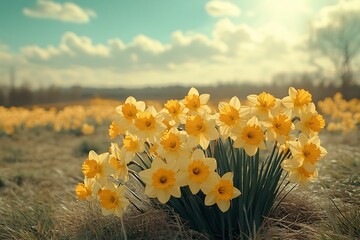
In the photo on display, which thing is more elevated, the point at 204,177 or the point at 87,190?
the point at 204,177

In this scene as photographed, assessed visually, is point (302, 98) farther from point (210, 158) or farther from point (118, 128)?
point (118, 128)

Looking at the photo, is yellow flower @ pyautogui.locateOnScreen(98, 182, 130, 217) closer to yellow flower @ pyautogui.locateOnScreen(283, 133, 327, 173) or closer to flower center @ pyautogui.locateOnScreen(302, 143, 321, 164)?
yellow flower @ pyautogui.locateOnScreen(283, 133, 327, 173)

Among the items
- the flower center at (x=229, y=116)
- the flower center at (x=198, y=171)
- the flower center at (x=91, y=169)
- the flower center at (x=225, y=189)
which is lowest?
the flower center at (x=225, y=189)

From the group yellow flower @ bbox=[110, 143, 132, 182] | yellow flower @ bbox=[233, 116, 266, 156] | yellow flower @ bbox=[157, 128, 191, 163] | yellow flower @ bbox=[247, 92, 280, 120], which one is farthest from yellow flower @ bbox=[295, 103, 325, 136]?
yellow flower @ bbox=[110, 143, 132, 182]

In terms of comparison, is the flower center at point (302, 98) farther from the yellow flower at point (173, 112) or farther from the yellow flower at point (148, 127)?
the yellow flower at point (148, 127)

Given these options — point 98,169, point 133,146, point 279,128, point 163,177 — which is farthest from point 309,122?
point 98,169

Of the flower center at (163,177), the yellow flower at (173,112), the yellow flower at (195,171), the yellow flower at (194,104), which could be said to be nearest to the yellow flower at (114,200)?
the flower center at (163,177)
